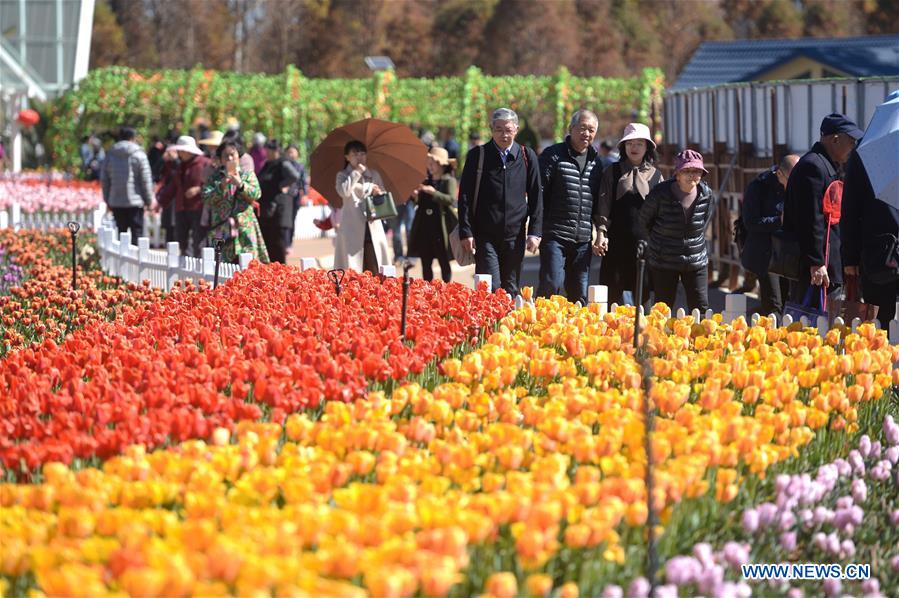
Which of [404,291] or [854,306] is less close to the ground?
[404,291]

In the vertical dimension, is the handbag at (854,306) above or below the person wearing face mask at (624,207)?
below

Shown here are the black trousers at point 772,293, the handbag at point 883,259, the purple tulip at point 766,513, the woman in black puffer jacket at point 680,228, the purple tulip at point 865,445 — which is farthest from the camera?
the black trousers at point 772,293

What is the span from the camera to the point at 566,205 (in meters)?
9.83

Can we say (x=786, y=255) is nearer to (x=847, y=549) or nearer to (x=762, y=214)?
(x=762, y=214)

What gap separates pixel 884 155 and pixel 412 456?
3.79 metres

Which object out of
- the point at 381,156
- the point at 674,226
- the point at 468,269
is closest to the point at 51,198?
the point at 468,269

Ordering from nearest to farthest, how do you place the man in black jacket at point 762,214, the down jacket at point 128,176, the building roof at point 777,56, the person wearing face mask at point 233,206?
1. the man in black jacket at point 762,214
2. the person wearing face mask at point 233,206
3. the down jacket at point 128,176
4. the building roof at point 777,56

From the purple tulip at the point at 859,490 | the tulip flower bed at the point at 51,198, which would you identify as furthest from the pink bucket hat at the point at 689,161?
the tulip flower bed at the point at 51,198

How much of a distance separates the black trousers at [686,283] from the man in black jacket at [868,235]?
1.37 meters

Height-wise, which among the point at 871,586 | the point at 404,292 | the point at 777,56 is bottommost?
the point at 871,586

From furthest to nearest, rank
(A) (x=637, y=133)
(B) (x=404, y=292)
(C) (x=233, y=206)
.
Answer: (C) (x=233, y=206)
(A) (x=637, y=133)
(B) (x=404, y=292)

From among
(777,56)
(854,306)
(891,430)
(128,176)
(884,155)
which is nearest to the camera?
(891,430)

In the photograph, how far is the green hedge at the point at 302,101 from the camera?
35.2 m

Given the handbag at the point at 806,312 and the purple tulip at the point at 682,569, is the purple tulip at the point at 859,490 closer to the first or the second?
the purple tulip at the point at 682,569
